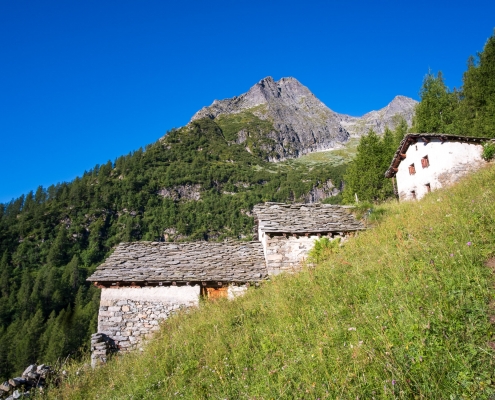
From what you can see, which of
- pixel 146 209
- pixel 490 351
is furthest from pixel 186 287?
pixel 146 209

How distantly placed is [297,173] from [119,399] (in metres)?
165

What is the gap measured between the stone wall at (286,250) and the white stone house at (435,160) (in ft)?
35.4

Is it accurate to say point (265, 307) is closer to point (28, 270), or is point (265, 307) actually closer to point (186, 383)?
point (186, 383)

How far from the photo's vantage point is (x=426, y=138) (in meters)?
19.3

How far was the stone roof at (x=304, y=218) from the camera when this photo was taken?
1220 centimetres

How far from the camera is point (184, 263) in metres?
12.9

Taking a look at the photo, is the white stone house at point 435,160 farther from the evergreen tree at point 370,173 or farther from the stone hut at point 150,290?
the stone hut at point 150,290

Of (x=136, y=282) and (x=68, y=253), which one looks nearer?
(x=136, y=282)

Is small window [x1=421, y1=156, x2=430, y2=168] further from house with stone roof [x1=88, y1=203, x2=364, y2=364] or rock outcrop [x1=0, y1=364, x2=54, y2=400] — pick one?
rock outcrop [x1=0, y1=364, x2=54, y2=400]

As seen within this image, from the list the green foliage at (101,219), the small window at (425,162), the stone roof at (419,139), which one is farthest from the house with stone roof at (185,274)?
the green foliage at (101,219)

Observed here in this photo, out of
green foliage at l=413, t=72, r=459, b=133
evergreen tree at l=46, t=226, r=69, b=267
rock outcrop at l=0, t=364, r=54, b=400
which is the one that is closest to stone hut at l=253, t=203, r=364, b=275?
rock outcrop at l=0, t=364, r=54, b=400

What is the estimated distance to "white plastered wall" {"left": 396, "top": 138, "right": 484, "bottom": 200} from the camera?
698 inches

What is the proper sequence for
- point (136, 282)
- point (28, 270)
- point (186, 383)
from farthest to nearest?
point (28, 270) < point (136, 282) < point (186, 383)

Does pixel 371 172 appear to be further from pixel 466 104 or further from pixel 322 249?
pixel 322 249
